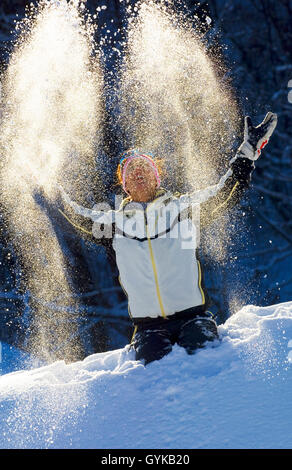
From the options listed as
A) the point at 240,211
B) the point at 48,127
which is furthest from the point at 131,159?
the point at 240,211

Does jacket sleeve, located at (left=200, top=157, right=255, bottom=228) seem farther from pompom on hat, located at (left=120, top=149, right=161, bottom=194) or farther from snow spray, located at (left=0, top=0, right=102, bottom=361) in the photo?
snow spray, located at (left=0, top=0, right=102, bottom=361)

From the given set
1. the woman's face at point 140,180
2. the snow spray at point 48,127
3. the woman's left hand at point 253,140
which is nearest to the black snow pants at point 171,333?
the woman's face at point 140,180

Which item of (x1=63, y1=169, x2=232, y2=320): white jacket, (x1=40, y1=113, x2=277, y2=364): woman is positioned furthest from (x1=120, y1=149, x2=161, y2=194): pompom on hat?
(x1=63, y1=169, x2=232, y2=320): white jacket

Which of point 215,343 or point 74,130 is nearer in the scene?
point 215,343

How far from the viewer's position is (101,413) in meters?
1.79

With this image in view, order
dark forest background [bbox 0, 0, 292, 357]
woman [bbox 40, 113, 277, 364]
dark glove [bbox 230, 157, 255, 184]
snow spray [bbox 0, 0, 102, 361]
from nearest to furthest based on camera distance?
woman [bbox 40, 113, 277, 364], dark glove [bbox 230, 157, 255, 184], snow spray [bbox 0, 0, 102, 361], dark forest background [bbox 0, 0, 292, 357]

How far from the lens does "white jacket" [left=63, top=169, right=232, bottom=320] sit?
7.63 ft

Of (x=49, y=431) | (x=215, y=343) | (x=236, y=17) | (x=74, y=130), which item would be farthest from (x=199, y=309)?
(x=236, y=17)

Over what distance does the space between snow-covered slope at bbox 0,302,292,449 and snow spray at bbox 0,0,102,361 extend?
409 centimetres

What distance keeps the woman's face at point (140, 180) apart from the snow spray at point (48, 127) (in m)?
3.33

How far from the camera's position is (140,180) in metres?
2.48

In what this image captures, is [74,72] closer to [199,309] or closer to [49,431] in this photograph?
[199,309]
